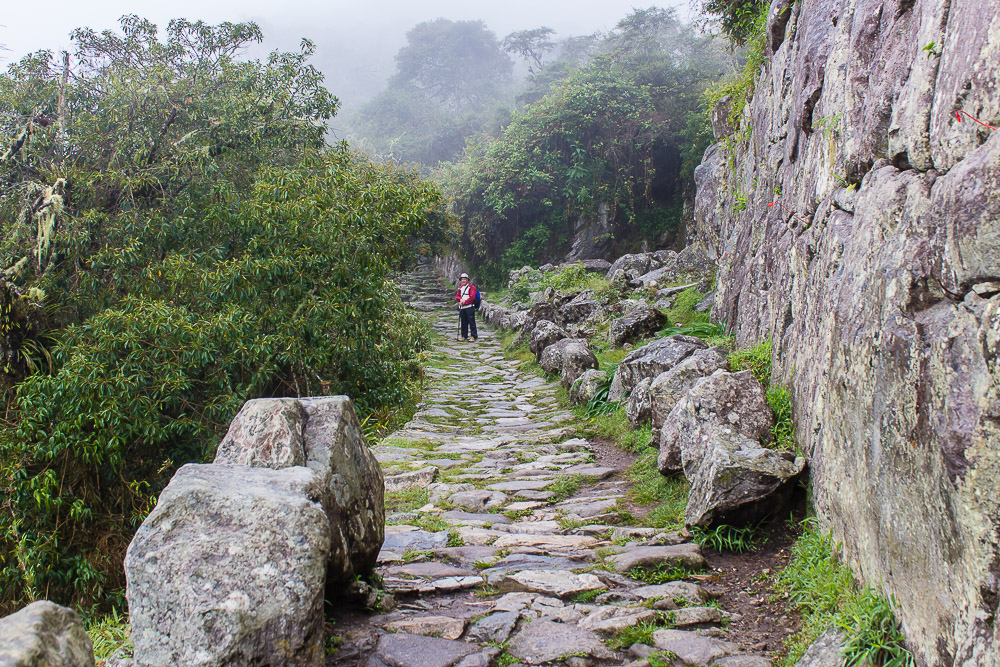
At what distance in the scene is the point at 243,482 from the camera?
2.92 meters

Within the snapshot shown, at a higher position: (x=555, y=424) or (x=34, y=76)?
(x=34, y=76)

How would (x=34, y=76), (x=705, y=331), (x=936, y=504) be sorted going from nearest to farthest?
(x=936, y=504), (x=34, y=76), (x=705, y=331)

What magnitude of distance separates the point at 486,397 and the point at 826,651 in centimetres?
890

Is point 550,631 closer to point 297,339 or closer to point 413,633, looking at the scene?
point 413,633

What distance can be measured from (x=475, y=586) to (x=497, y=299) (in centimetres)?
2022

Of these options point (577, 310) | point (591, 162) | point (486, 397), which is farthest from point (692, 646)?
point (591, 162)

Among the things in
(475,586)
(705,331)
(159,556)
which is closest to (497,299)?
(705,331)

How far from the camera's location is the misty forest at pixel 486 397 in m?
2.45

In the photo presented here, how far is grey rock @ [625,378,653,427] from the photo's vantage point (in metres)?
7.46

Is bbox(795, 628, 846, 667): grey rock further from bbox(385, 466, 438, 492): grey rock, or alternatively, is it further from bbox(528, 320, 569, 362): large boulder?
bbox(528, 320, 569, 362): large boulder

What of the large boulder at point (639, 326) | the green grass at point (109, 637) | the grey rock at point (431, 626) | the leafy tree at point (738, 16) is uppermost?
the leafy tree at point (738, 16)

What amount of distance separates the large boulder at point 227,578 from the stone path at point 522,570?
2.19 ft

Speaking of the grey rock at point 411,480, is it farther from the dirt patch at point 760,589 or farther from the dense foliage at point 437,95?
the dense foliage at point 437,95

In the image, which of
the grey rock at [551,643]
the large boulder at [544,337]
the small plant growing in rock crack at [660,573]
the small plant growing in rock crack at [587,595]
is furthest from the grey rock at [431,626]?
the large boulder at [544,337]
